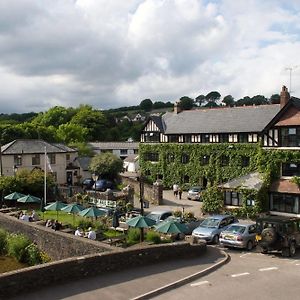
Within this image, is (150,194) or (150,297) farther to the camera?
(150,194)

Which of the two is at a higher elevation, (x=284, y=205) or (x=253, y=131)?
(x=253, y=131)

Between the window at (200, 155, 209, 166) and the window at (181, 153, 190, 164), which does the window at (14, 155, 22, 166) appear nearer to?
the window at (181, 153, 190, 164)

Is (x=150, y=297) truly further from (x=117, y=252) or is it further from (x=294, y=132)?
(x=294, y=132)

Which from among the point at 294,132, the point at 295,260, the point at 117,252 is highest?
the point at 294,132

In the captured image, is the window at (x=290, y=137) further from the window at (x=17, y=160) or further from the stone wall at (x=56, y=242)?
the window at (x=17, y=160)

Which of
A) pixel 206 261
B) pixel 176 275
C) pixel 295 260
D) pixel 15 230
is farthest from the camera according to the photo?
pixel 15 230

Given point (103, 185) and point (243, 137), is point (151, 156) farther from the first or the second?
point (243, 137)

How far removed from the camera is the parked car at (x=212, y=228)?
82.6 feet

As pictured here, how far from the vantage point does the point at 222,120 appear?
1850 inches

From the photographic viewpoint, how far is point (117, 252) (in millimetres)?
16609

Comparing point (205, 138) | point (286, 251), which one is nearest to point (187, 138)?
point (205, 138)

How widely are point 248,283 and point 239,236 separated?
740 centimetres

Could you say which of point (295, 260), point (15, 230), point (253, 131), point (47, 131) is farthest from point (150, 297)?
point (47, 131)

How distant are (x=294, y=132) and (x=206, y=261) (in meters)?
19.2
